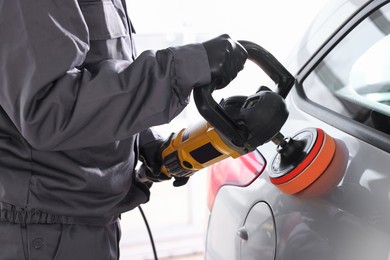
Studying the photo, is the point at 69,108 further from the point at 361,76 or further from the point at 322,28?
the point at 322,28

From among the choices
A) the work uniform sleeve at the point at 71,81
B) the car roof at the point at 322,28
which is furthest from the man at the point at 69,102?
the car roof at the point at 322,28

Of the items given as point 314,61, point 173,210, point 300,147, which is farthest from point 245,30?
point 300,147

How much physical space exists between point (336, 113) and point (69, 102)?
560mm

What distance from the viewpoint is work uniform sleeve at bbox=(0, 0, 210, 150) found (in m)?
0.99

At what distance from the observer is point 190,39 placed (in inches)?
126

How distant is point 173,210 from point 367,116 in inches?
97.0

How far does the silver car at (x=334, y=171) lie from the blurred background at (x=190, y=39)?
66.4 inches

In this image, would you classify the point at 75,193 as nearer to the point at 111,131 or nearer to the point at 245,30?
the point at 111,131

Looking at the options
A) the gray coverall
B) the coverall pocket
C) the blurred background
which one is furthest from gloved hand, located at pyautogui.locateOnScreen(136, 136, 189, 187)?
the blurred background

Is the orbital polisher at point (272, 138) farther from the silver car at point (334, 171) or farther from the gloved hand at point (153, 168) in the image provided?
the gloved hand at point (153, 168)

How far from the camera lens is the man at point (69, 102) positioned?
100 centimetres

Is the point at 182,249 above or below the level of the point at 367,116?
below

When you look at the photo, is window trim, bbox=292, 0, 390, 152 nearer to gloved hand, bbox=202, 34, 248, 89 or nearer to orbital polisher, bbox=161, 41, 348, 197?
orbital polisher, bbox=161, 41, 348, 197

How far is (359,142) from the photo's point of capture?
102cm
